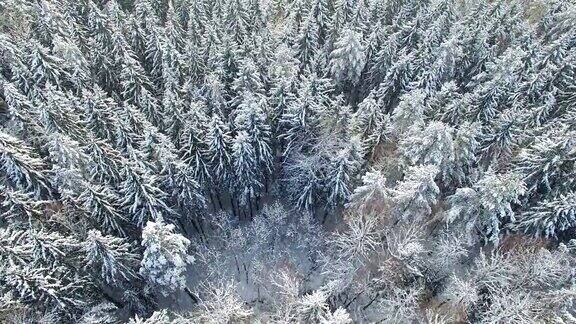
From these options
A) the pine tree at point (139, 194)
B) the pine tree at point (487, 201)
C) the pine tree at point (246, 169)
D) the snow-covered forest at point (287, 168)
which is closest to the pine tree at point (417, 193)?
the snow-covered forest at point (287, 168)

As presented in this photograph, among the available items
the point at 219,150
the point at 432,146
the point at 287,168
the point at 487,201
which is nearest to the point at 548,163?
the point at 487,201

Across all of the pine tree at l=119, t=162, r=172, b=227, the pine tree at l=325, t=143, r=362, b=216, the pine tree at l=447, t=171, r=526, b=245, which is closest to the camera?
the pine tree at l=447, t=171, r=526, b=245

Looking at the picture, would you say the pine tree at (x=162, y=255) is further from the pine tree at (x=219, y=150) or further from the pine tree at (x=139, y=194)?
the pine tree at (x=219, y=150)

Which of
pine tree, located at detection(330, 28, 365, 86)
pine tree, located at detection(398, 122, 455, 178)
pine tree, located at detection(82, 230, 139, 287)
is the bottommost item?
pine tree, located at detection(82, 230, 139, 287)

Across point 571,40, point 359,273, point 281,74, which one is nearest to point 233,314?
point 359,273

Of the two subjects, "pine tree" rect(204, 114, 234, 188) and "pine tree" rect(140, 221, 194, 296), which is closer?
"pine tree" rect(140, 221, 194, 296)

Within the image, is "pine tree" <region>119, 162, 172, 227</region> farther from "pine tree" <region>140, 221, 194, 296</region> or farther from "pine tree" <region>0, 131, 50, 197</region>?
"pine tree" <region>0, 131, 50, 197</region>

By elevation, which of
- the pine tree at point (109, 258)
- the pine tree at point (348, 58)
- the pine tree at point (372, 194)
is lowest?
the pine tree at point (109, 258)

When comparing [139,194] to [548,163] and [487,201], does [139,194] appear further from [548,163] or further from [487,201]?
[548,163]

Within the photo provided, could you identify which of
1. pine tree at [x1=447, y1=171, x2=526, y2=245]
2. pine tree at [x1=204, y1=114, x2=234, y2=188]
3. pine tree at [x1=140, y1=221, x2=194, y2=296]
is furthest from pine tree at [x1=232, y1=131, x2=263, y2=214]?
pine tree at [x1=447, y1=171, x2=526, y2=245]
